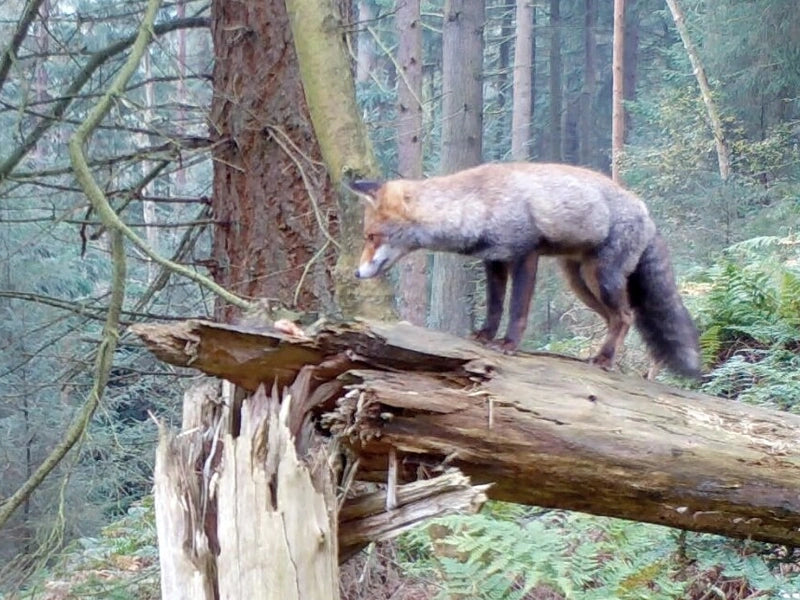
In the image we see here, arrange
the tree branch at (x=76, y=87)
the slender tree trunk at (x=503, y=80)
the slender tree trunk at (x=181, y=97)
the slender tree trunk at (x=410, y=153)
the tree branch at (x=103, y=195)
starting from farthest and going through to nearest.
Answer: the slender tree trunk at (x=503, y=80), the slender tree trunk at (x=410, y=153), the slender tree trunk at (x=181, y=97), the tree branch at (x=76, y=87), the tree branch at (x=103, y=195)

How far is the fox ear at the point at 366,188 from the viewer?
455 centimetres

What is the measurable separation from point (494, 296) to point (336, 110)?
1.35 metres

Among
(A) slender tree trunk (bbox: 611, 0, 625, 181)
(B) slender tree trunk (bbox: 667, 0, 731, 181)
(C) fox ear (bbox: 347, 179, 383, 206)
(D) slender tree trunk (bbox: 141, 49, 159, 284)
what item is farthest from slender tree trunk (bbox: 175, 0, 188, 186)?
(B) slender tree trunk (bbox: 667, 0, 731, 181)

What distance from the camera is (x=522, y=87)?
19.9 m

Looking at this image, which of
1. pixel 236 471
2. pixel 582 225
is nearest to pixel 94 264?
pixel 582 225

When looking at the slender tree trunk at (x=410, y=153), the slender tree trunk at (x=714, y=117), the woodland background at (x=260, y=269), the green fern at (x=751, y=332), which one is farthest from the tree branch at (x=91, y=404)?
the slender tree trunk at (x=714, y=117)

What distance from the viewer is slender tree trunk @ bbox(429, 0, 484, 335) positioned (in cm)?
1329

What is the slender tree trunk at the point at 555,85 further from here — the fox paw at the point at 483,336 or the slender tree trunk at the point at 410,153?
the fox paw at the point at 483,336

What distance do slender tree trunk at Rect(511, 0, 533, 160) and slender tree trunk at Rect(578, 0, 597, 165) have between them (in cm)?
1015

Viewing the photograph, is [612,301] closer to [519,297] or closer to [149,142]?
[519,297]

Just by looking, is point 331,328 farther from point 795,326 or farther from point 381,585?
point 795,326

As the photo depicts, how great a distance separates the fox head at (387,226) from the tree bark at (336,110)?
0.42 feet

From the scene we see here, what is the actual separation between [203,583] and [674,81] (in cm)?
2455

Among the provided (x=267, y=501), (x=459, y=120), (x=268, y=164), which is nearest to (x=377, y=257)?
(x=268, y=164)
